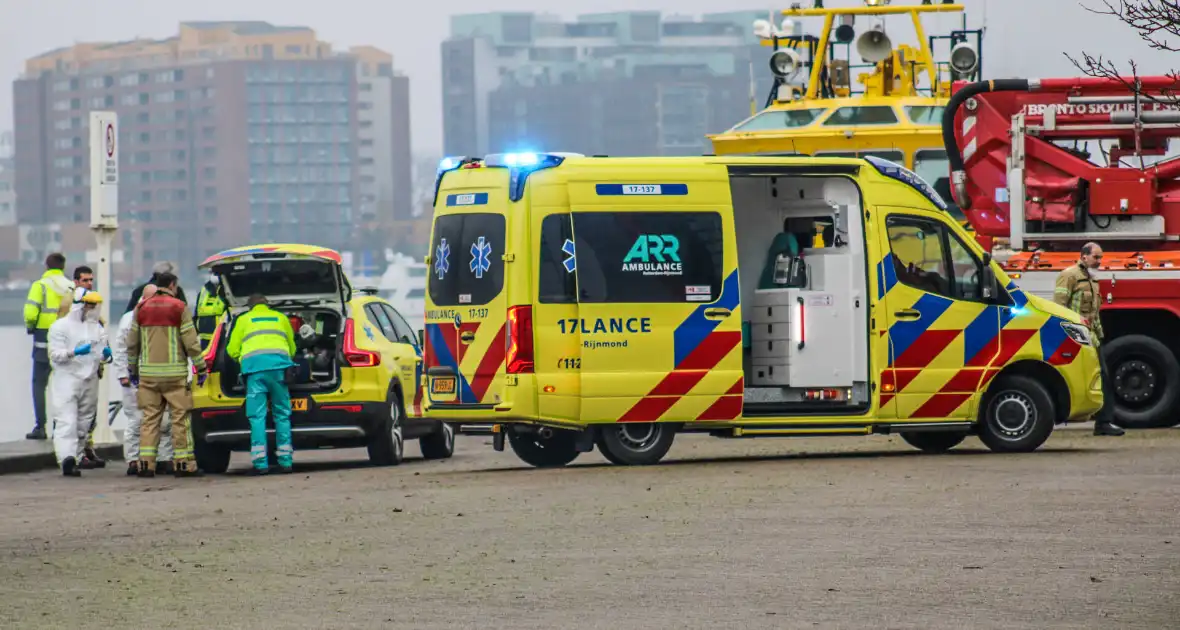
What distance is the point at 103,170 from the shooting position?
2189cm

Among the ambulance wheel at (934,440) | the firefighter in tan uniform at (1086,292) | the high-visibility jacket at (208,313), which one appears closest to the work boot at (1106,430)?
the firefighter in tan uniform at (1086,292)

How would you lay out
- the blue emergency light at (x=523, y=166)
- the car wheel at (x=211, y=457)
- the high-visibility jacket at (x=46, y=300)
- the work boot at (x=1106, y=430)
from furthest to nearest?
1. the high-visibility jacket at (x=46, y=300)
2. the work boot at (x=1106, y=430)
3. the car wheel at (x=211, y=457)
4. the blue emergency light at (x=523, y=166)

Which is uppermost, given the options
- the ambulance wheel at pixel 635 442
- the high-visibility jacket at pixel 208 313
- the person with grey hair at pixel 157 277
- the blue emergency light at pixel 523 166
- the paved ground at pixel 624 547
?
the blue emergency light at pixel 523 166

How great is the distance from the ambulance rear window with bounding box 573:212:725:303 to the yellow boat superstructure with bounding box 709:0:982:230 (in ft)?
36.7

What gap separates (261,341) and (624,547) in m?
7.40

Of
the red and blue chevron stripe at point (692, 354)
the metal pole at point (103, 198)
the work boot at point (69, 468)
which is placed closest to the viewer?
the red and blue chevron stripe at point (692, 354)

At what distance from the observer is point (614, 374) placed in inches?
670

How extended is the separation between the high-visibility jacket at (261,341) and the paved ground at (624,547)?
1017 mm

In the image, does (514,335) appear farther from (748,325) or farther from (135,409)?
(135,409)

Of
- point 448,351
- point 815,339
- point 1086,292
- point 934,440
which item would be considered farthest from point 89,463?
point 1086,292

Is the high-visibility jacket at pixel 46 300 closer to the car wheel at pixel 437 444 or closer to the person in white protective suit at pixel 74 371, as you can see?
the person in white protective suit at pixel 74 371

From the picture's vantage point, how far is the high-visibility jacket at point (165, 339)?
59.7 feet

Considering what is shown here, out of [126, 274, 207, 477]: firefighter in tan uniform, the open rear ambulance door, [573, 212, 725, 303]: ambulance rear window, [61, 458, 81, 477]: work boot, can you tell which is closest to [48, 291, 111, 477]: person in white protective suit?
[61, 458, 81, 477]: work boot

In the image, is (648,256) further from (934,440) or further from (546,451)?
(934,440)
